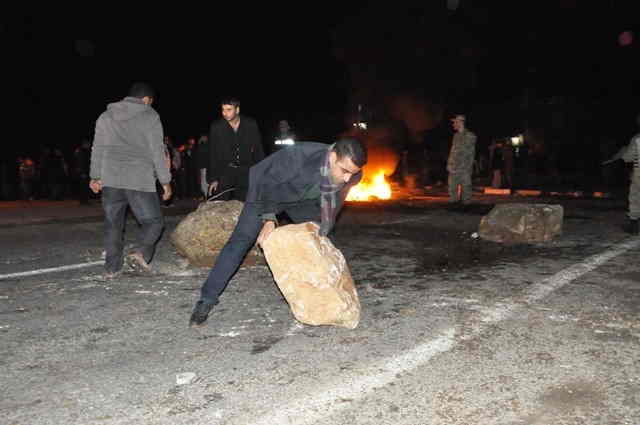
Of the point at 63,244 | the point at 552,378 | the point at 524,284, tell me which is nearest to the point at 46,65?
the point at 63,244

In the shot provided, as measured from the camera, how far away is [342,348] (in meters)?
3.35

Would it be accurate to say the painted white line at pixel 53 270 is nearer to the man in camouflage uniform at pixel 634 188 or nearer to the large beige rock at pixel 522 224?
the large beige rock at pixel 522 224

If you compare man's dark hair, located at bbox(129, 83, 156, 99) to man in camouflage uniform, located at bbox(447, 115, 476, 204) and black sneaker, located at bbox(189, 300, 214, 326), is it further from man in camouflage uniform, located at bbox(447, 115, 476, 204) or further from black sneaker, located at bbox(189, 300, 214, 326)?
man in camouflage uniform, located at bbox(447, 115, 476, 204)

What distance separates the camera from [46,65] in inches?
838

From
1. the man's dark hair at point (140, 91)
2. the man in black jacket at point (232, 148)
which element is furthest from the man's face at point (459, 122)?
the man's dark hair at point (140, 91)

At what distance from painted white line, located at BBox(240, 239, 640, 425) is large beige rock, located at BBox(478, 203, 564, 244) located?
2753 millimetres

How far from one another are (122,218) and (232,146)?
1396 mm

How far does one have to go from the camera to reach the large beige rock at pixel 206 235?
5695mm

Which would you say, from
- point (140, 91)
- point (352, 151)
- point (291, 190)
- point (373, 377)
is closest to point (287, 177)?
point (291, 190)

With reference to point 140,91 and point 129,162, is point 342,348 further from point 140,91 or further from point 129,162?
point 140,91

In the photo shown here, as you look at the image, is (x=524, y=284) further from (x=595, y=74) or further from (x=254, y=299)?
(x=595, y=74)

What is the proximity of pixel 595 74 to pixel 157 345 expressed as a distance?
28.8 metres

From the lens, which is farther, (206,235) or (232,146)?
(232,146)

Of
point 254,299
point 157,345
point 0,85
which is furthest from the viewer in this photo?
point 0,85
